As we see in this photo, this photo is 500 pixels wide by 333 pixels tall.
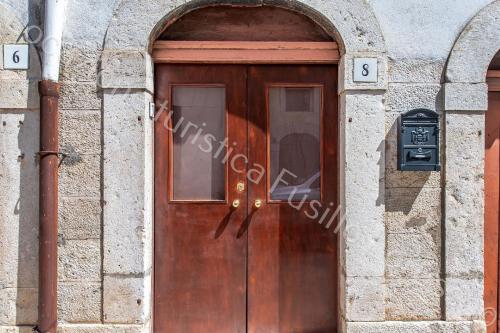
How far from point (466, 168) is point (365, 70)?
1179 millimetres

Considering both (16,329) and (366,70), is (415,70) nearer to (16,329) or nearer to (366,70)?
(366,70)

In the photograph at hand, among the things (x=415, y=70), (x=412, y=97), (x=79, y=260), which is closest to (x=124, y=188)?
(x=79, y=260)

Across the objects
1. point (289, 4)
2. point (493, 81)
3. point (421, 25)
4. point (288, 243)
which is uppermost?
point (289, 4)

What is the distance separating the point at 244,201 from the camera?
4.07 m

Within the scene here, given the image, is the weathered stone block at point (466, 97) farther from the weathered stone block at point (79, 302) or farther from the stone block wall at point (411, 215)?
the weathered stone block at point (79, 302)

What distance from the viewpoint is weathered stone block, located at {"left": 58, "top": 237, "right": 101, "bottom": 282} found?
381 centimetres

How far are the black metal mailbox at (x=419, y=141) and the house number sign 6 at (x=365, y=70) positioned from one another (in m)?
0.42

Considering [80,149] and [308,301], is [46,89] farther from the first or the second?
[308,301]

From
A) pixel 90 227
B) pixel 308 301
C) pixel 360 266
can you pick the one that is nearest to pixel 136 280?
pixel 90 227

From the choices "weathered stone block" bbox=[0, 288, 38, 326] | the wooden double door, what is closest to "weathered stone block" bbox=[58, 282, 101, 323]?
"weathered stone block" bbox=[0, 288, 38, 326]

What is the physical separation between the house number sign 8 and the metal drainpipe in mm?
Answer: 184

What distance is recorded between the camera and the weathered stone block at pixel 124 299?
3.78 m

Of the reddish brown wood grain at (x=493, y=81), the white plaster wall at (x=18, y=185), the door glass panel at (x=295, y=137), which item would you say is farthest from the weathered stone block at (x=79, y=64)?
the reddish brown wood grain at (x=493, y=81)

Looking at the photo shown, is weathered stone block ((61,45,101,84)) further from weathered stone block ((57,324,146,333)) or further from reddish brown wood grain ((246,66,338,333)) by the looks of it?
weathered stone block ((57,324,146,333))
